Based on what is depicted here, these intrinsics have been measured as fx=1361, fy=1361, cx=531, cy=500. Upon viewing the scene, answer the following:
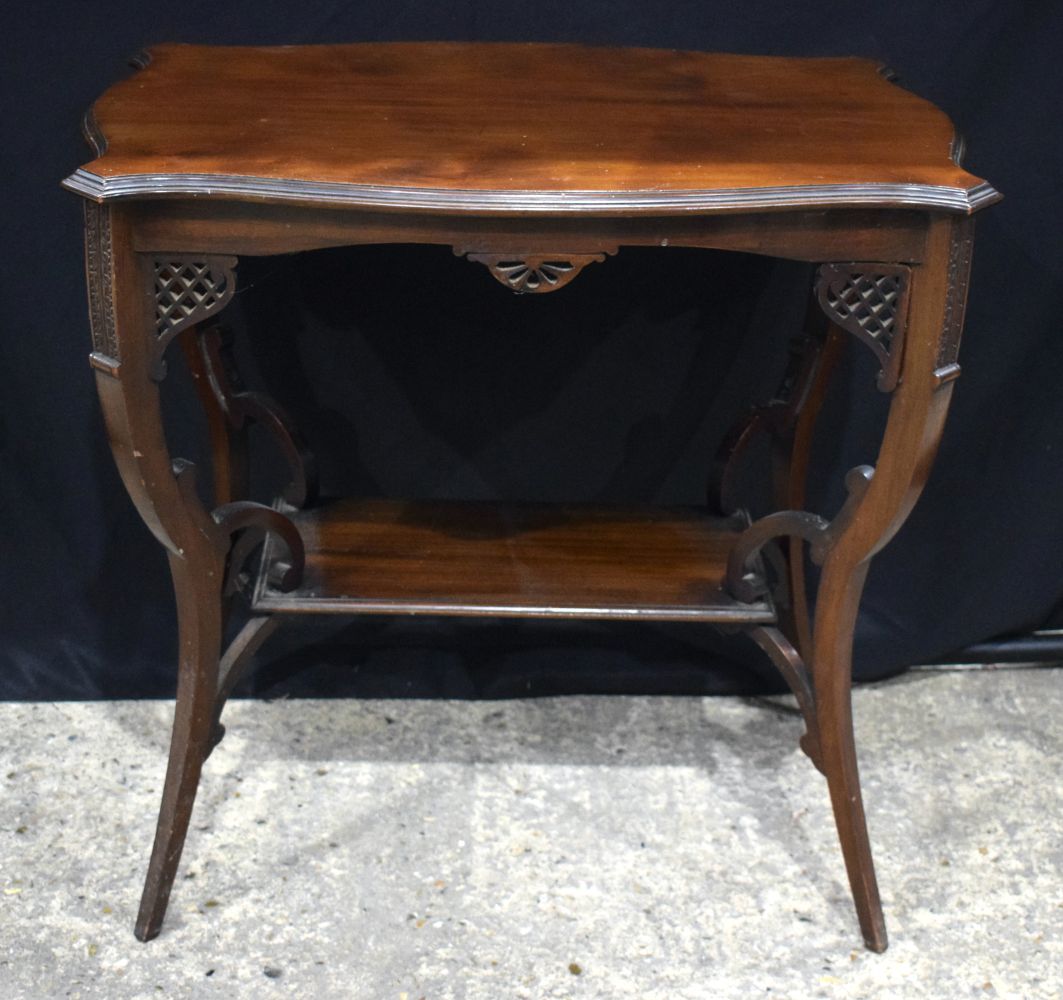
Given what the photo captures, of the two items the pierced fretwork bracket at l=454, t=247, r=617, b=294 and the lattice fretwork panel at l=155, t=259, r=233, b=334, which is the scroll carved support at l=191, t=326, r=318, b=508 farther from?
the pierced fretwork bracket at l=454, t=247, r=617, b=294

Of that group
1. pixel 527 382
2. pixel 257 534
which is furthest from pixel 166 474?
pixel 527 382

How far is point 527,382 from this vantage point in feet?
6.31

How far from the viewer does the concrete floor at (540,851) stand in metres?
1.61

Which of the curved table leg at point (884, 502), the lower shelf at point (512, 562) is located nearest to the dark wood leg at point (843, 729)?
the curved table leg at point (884, 502)

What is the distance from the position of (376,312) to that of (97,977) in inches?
35.8

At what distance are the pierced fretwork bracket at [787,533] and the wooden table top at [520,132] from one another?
333 millimetres

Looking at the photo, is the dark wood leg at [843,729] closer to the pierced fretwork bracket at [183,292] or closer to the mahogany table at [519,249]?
the mahogany table at [519,249]

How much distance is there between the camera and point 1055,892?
1730 mm

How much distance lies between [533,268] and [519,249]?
0.02 meters

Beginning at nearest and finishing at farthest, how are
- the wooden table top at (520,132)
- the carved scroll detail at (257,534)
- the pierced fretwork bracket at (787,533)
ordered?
the wooden table top at (520,132)
the pierced fretwork bracket at (787,533)
the carved scroll detail at (257,534)

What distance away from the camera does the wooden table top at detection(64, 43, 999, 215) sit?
124cm

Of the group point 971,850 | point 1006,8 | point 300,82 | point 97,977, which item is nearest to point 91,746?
point 97,977

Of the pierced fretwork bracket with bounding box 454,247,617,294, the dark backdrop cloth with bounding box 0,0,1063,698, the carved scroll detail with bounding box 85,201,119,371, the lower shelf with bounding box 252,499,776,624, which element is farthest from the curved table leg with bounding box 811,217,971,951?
the carved scroll detail with bounding box 85,201,119,371

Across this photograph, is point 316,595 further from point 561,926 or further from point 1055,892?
point 1055,892
